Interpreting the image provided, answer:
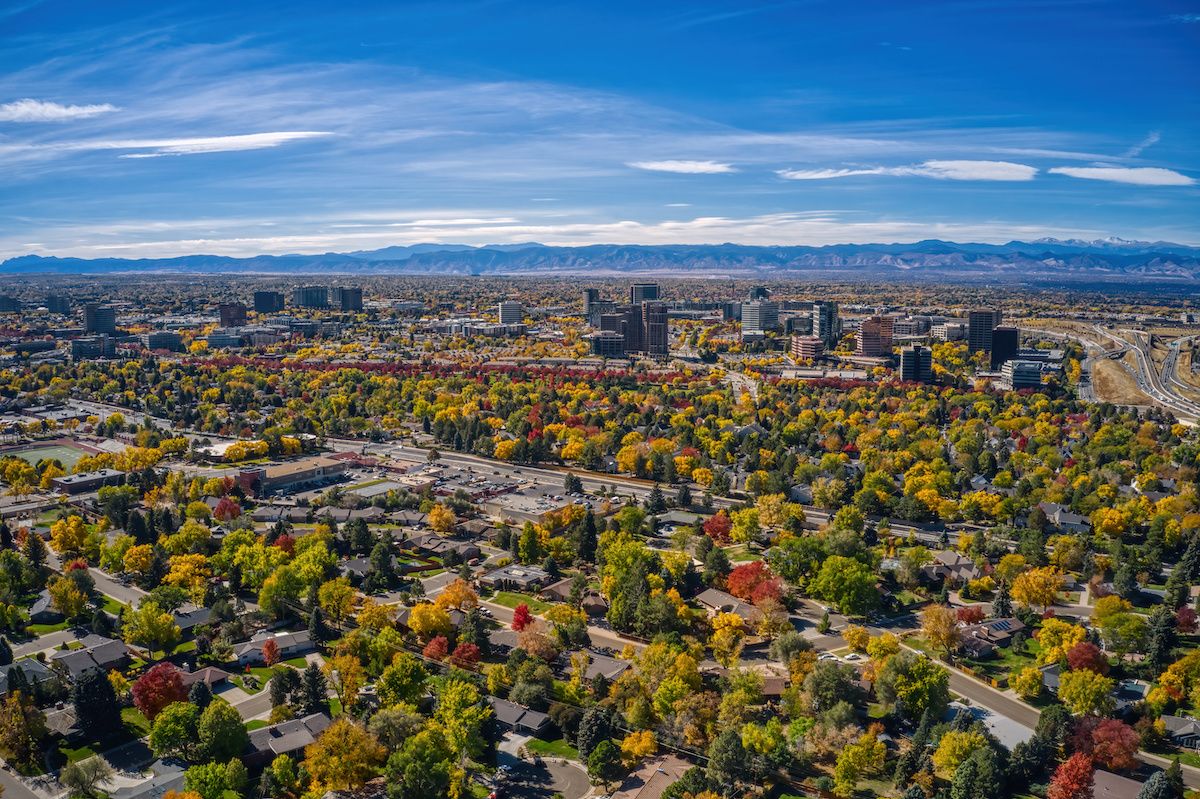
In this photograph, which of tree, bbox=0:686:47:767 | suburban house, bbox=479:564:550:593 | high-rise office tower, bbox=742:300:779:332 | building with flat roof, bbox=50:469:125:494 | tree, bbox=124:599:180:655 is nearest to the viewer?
tree, bbox=0:686:47:767

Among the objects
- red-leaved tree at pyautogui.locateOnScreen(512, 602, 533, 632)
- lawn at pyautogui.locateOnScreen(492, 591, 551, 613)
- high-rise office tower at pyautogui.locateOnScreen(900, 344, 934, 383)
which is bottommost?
lawn at pyautogui.locateOnScreen(492, 591, 551, 613)

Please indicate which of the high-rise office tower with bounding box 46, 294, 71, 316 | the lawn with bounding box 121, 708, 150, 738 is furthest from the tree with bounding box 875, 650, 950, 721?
the high-rise office tower with bounding box 46, 294, 71, 316

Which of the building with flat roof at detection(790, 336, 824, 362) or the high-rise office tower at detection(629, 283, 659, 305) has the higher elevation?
the high-rise office tower at detection(629, 283, 659, 305)

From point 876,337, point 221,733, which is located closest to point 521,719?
point 221,733

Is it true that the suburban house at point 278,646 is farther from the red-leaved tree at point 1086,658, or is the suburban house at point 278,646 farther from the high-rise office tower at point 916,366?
the high-rise office tower at point 916,366

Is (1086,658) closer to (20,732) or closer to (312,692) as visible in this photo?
(312,692)

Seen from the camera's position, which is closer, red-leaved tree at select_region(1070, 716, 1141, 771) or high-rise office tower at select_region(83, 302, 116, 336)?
red-leaved tree at select_region(1070, 716, 1141, 771)

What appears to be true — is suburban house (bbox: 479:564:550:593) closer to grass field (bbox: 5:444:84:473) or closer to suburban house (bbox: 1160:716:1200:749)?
suburban house (bbox: 1160:716:1200:749)
